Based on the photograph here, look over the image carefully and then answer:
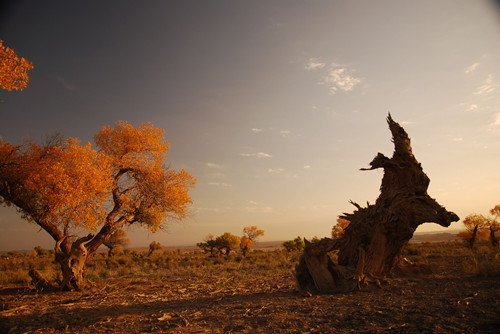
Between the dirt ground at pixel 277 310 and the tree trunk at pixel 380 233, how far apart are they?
75 centimetres

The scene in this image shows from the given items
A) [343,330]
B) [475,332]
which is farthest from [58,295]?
[475,332]

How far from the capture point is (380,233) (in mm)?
9977

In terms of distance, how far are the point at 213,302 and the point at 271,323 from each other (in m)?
3.70

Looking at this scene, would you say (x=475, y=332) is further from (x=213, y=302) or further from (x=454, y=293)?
(x=213, y=302)

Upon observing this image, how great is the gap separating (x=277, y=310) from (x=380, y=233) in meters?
4.90

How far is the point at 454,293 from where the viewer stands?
7.95 meters

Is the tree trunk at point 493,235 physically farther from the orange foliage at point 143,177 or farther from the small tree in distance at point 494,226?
the orange foliage at point 143,177

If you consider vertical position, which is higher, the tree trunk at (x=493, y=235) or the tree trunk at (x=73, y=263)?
the tree trunk at (x=73, y=263)

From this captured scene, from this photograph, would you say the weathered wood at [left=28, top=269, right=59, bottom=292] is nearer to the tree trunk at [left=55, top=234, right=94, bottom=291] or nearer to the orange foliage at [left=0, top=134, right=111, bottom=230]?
the tree trunk at [left=55, top=234, right=94, bottom=291]

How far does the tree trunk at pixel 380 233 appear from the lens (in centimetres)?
957

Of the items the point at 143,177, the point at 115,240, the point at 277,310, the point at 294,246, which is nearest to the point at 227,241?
Answer: the point at 294,246

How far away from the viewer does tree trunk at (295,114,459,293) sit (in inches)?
377

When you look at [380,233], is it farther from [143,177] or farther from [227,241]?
[227,241]

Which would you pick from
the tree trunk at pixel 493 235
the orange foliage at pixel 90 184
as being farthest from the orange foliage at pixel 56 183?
the tree trunk at pixel 493 235
